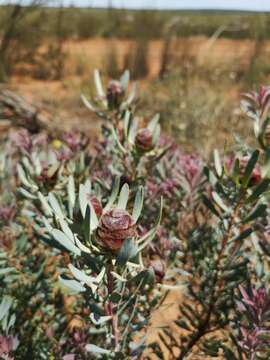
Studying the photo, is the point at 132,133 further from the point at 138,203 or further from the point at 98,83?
the point at 138,203

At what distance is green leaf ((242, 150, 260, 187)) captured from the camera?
35.6 inches

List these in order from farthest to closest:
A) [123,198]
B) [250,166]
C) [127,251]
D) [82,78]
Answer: [82,78]
[250,166]
[123,198]
[127,251]

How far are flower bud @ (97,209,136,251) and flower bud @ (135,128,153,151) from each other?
534 mm

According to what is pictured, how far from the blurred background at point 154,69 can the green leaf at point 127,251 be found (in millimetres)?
3028

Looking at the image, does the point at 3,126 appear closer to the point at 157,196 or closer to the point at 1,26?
Result: the point at 157,196

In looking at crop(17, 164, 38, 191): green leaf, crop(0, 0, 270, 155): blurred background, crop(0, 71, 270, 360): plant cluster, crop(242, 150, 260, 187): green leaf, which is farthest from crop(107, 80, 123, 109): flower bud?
crop(0, 0, 270, 155): blurred background

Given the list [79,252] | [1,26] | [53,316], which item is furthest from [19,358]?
[1,26]

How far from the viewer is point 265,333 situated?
38.9 inches

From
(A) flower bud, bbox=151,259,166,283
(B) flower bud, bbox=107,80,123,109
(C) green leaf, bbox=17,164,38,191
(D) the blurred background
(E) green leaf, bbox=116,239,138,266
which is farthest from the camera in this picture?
(D) the blurred background

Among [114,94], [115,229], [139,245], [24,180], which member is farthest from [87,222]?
[114,94]

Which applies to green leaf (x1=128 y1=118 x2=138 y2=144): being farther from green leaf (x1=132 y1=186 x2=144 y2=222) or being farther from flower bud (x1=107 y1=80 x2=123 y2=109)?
green leaf (x1=132 y1=186 x2=144 y2=222)

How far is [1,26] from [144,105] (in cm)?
330

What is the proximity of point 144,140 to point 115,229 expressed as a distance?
56cm

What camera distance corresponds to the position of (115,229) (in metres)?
0.73
